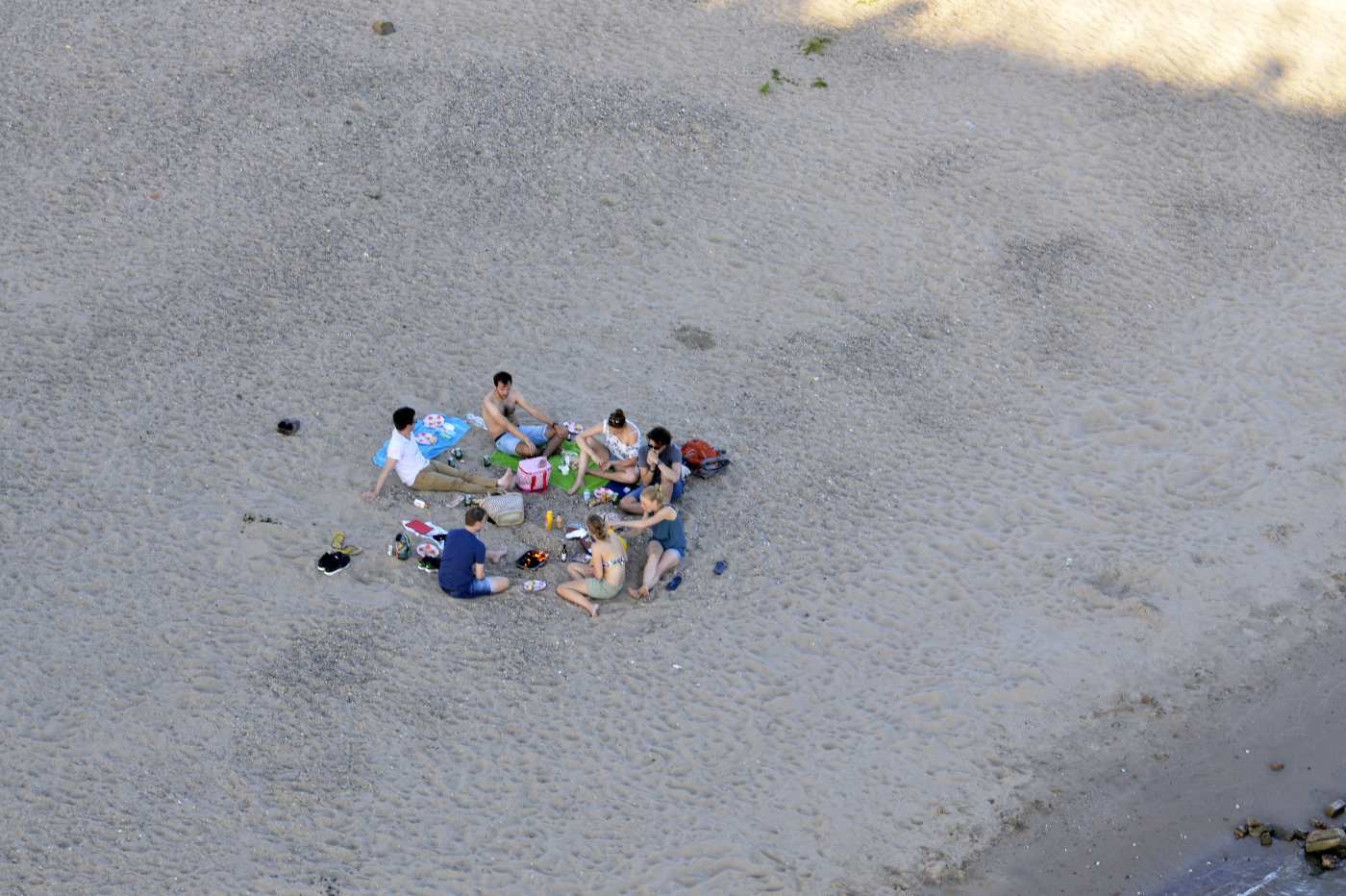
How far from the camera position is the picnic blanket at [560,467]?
10.9m

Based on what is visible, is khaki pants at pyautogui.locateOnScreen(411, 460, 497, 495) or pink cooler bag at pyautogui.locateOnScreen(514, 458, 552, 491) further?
pink cooler bag at pyautogui.locateOnScreen(514, 458, 552, 491)

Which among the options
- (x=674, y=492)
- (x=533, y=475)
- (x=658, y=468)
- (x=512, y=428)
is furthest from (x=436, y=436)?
Answer: (x=674, y=492)

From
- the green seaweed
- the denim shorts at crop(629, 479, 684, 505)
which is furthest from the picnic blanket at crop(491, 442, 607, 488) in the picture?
the green seaweed

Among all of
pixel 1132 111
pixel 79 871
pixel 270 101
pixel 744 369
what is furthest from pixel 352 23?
pixel 79 871

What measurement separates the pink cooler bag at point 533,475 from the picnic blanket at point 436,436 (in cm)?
83

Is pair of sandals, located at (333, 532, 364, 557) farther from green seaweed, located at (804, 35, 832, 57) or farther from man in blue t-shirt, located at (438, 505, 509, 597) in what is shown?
green seaweed, located at (804, 35, 832, 57)

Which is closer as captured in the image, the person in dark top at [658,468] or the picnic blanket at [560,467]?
the person in dark top at [658,468]

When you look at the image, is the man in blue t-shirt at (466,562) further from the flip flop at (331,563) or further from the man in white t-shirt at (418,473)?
the man in white t-shirt at (418,473)

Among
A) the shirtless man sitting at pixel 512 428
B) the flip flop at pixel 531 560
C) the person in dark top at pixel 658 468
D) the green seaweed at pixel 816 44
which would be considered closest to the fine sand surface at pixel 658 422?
the green seaweed at pixel 816 44

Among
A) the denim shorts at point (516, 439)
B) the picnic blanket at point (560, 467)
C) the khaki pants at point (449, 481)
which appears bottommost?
the khaki pants at point (449, 481)

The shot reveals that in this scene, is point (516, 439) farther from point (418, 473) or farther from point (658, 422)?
point (658, 422)

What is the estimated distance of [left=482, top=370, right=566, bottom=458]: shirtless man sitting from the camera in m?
10.9

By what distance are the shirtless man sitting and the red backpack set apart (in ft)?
4.09

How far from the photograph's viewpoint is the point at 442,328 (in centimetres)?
1246
